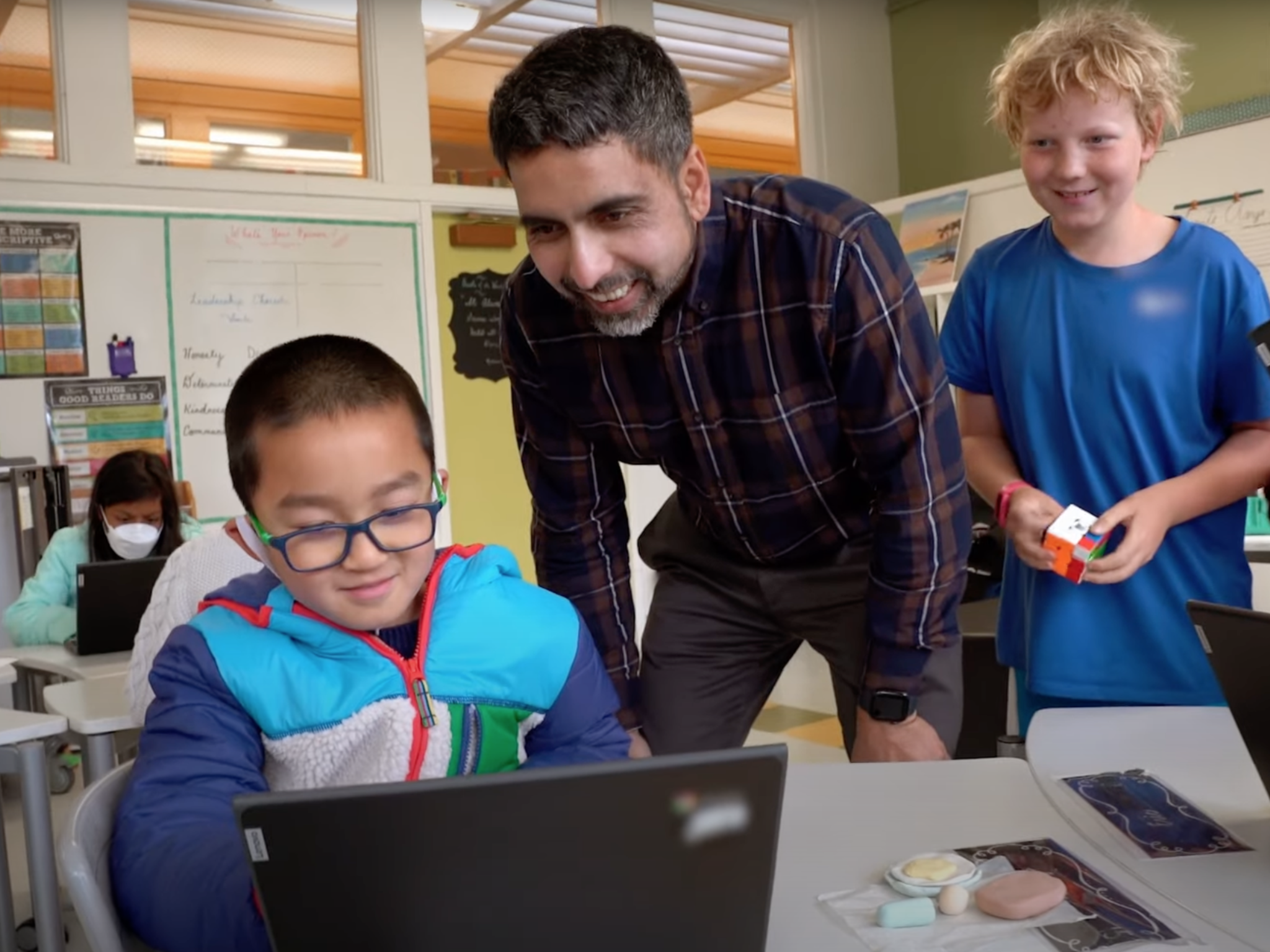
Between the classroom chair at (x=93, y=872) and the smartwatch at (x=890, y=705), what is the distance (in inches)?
36.2

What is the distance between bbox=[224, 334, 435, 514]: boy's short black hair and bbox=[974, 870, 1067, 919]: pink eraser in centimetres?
64

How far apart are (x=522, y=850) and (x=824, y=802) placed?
20.9 inches

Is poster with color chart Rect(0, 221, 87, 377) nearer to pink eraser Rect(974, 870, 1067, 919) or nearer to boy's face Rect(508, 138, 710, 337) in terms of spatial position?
boy's face Rect(508, 138, 710, 337)

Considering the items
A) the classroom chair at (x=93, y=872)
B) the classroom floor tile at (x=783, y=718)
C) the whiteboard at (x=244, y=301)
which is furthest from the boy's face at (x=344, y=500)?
the whiteboard at (x=244, y=301)

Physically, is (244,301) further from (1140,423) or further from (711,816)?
(711,816)

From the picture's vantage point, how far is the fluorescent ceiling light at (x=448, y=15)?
5.12 meters

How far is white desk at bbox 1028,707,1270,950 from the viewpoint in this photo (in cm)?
92

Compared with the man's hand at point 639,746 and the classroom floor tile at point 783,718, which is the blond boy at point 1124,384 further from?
the classroom floor tile at point 783,718

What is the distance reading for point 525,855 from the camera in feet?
2.34

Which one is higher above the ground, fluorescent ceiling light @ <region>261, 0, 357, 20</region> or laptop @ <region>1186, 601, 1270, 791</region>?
fluorescent ceiling light @ <region>261, 0, 357, 20</region>

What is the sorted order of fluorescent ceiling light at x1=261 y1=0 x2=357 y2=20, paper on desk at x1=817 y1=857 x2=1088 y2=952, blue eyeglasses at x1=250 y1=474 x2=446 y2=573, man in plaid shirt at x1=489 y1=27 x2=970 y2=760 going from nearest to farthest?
paper on desk at x1=817 y1=857 x2=1088 y2=952, blue eyeglasses at x1=250 y1=474 x2=446 y2=573, man in plaid shirt at x1=489 y1=27 x2=970 y2=760, fluorescent ceiling light at x1=261 y1=0 x2=357 y2=20

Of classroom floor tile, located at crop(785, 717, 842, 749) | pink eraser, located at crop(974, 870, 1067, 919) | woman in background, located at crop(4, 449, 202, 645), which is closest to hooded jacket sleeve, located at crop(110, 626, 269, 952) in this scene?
pink eraser, located at crop(974, 870, 1067, 919)

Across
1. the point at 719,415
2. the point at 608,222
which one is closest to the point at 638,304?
the point at 608,222

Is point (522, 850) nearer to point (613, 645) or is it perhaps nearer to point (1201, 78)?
point (613, 645)
